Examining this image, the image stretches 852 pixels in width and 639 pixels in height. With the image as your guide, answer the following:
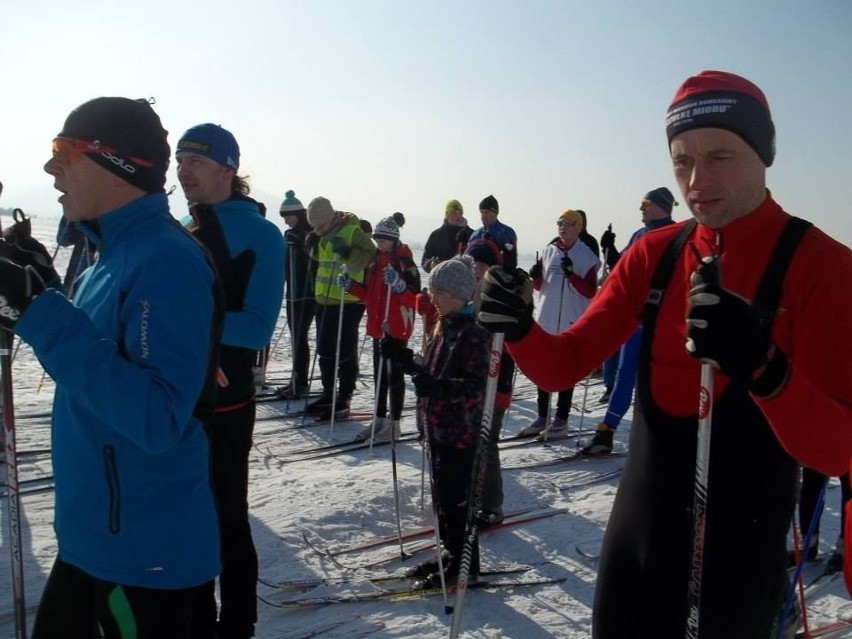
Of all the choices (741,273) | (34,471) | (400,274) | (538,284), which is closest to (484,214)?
(538,284)

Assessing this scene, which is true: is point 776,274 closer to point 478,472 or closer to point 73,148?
point 478,472

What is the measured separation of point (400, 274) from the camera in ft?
22.6

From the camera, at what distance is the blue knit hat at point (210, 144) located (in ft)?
10.2

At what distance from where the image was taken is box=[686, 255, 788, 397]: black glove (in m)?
1.50

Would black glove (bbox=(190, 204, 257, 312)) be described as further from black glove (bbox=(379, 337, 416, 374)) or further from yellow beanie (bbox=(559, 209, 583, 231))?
yellow beanie (bbox=(559, 209, 583, 231))

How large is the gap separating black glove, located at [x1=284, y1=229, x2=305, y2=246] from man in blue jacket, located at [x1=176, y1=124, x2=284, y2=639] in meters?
5.19

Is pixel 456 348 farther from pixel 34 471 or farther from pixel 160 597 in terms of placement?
pixel 34 471

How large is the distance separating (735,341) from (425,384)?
2.36m

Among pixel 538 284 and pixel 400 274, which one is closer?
pixel 400 274

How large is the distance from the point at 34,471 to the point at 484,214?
200 inches

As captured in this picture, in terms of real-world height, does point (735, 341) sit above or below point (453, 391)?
above

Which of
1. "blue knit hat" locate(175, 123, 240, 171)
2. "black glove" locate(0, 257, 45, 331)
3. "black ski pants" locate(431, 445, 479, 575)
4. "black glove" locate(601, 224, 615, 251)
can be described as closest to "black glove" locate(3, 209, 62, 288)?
"black glove" locate(0, 257, 45, 331)

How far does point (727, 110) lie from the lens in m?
1.80

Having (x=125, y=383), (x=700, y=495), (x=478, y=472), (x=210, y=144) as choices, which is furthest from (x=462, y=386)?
(x=125, y=383)
